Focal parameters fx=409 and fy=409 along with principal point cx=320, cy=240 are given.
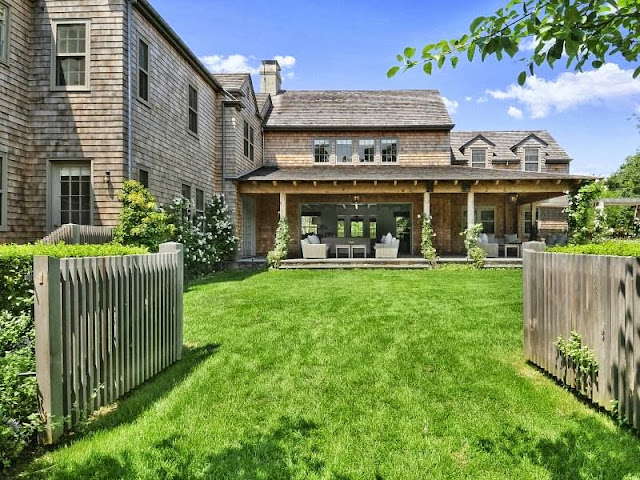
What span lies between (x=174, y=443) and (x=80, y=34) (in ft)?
32.0

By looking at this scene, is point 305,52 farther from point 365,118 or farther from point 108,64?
point 108,64

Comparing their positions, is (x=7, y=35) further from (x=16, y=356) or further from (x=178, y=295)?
(x=16, y=356)

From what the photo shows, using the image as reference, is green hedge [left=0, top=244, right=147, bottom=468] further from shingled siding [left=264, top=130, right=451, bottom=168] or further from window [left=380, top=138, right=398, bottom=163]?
window [left=380, top=138, right=398, bottom=163]

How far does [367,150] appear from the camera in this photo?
19266 mm

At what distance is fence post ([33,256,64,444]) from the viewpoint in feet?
8.96

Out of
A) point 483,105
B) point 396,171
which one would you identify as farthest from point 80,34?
point 483,105

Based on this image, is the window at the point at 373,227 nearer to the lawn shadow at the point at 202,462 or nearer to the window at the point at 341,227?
the window at the point at 341,227

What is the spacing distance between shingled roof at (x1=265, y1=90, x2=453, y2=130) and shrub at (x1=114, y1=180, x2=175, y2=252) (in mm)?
10865

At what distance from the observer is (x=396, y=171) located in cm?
1728

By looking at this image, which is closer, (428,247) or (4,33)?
(4,33)

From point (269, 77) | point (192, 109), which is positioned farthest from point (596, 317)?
point (269, 77)

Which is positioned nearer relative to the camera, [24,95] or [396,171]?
[24,95]

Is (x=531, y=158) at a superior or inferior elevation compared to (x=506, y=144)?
inferior

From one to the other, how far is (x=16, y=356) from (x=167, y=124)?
9.56m
